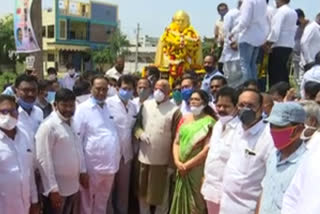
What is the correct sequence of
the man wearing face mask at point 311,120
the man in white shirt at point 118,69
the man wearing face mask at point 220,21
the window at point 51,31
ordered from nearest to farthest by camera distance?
the man wearing face mask at point 311,120, the man in white shirt at point 118,69, the man wearing face mask at point 220,21, the window at point 51,31

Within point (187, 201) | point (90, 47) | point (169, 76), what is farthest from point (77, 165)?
point (90, 47)

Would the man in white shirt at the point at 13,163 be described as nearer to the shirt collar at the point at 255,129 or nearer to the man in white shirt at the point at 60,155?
the man in white shirt at the point at 60,155

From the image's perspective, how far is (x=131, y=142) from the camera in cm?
577

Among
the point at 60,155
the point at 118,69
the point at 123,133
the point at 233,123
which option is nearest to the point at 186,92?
the point at 123,133

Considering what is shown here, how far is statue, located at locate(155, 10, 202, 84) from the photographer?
827 cm

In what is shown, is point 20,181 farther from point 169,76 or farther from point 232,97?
point 169,76

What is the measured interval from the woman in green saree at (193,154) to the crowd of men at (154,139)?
0.03 m

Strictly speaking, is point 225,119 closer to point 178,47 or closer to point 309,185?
point 309,185

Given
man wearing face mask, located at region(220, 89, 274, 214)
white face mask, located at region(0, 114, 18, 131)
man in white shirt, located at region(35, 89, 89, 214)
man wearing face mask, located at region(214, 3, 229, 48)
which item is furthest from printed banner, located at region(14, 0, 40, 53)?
man wearing face mask, located at region(220, 89, 274, 214)

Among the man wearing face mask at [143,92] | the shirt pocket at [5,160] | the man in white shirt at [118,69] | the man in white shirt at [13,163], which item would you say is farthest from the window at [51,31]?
the shirt pocket at [5,160]

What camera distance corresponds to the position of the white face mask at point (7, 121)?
4.07 metres

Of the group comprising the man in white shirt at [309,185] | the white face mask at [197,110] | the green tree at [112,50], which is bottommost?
the green tree at [112,50]

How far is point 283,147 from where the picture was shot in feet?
9.72

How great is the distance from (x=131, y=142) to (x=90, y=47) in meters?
48.4
